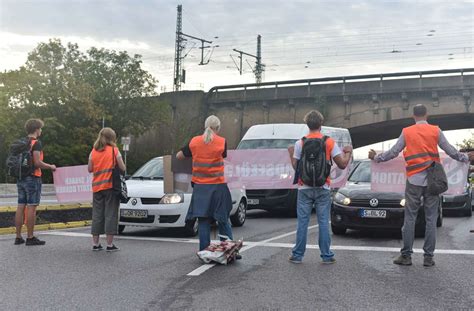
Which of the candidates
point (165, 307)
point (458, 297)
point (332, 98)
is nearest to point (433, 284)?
point (458, 297)

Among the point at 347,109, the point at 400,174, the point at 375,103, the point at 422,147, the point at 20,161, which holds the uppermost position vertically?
the point at 375,103

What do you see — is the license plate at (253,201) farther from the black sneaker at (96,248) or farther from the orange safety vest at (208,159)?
the orange safety vest at (208,159)

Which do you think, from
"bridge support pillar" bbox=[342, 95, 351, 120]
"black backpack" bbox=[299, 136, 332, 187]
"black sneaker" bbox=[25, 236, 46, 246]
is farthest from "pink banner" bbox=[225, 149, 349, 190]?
"bridge support pillar" bbox=[342, 95, 351, 120]

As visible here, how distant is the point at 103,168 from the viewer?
8.23 metres

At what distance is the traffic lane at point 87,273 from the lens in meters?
5.21

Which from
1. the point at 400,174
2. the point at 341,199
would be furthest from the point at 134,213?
the point at 400,174

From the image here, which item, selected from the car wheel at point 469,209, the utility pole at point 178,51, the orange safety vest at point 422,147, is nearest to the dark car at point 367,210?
the orange safety vest at point 422,147

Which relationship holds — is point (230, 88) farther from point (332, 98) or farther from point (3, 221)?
point (3, 221)

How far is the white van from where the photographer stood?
14.3m

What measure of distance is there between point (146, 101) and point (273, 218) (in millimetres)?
33636

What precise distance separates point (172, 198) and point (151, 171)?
164 centimetres

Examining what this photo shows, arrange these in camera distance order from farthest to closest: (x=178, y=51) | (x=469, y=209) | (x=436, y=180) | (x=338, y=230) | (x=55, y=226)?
(x=178, y=51) → (x=469, y=209) → (x=55, y=226) → (x=338, y=230) → (x=436, y=180)

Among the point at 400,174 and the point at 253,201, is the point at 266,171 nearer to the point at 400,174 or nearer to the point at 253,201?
the point at 400,174

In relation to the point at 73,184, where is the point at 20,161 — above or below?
above
